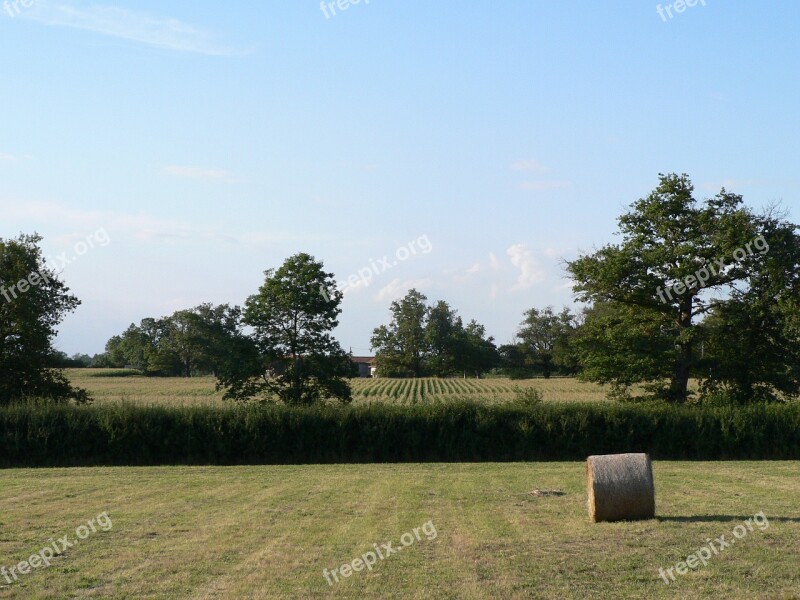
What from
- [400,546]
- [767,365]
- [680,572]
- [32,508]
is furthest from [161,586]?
[767,365]

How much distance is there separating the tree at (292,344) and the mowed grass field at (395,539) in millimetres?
20629

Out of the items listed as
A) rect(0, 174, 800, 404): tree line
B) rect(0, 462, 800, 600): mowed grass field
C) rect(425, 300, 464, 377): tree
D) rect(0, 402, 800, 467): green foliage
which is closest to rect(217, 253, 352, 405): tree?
rect(0, 174, 800, 404): tree line

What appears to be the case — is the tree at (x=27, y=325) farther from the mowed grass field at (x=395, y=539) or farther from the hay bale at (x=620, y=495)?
the hay bale at (x=620, y=495)

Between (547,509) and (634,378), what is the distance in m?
27.8

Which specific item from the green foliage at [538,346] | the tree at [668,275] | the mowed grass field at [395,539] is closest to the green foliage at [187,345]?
the green foliage at [538,346]

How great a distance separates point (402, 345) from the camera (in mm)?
120562

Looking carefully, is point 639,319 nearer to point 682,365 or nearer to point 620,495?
point 682,365

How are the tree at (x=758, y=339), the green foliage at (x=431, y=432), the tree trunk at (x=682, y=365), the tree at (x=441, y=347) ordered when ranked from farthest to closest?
1. the tree at (x=441, y=347)
2. the tree trunk at (x=682, y=365)
3. the tree at (x=758, y=339)
4. the green foliage at (x=431, y=432)

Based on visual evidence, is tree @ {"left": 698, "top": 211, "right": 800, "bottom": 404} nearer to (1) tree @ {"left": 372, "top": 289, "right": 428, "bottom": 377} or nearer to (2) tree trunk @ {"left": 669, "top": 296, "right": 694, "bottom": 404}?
(2) tree trunk @ {"left": 669, "top": 296, "right": 694, "bottom": 404}

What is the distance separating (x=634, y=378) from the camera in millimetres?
42656

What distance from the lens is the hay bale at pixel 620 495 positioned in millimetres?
14320

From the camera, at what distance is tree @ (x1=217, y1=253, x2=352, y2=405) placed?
42.9 meters

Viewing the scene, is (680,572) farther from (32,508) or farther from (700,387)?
(700,387)

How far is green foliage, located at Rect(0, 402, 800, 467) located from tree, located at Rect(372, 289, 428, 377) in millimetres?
83369
